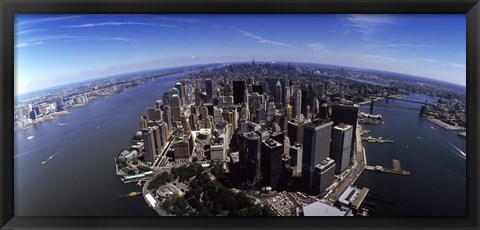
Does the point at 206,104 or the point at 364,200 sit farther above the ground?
the point at 206,104

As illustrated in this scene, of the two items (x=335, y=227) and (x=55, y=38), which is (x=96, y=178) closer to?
(x=55, y=38)

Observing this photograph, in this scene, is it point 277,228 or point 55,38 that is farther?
point 55,38

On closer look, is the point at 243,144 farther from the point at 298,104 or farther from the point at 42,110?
the point at 42,110

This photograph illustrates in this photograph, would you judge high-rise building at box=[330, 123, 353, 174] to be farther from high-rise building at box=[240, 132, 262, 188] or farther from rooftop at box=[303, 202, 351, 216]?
rooftop at box=[303, 202, 351, 216]

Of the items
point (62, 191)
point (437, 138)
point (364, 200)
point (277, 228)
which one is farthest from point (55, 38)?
point (437, 138)

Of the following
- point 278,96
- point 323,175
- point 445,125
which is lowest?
point 323,175

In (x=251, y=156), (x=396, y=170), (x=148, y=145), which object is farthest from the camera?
(x=251, y=156)
